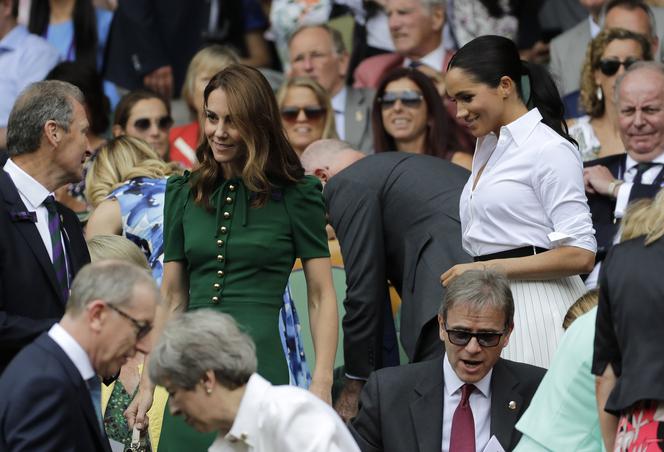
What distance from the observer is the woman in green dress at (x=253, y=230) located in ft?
17.9

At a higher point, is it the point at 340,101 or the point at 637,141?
the point at 637,141

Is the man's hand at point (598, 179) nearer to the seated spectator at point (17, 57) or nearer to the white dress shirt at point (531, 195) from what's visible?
the white dress shirt at point (531, 195)

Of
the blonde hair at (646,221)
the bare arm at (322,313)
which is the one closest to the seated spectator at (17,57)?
the bare arm at (322,313)

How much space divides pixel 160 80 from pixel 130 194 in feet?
11.6

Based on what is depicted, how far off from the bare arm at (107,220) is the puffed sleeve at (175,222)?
1.48m

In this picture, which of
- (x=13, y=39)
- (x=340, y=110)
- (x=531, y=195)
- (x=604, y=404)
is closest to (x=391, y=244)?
(x=531, y=195)

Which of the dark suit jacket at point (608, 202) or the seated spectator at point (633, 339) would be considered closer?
the seated spectator at point (633, 339)

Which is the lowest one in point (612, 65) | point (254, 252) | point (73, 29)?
point (254, 252)

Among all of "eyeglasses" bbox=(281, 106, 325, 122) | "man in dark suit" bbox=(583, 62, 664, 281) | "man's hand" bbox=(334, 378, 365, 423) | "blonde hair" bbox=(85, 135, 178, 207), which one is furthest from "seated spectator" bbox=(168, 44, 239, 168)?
"man's hand" bbox=(334, 378, 365, 423)

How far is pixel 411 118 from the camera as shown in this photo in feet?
26.9

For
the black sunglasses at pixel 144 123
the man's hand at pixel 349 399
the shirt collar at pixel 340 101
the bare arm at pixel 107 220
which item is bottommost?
the man's hand at pixel 349 399

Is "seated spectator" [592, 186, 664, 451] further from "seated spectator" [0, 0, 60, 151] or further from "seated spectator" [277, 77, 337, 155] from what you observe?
"seated spectator" [0, 0, 60, 151]

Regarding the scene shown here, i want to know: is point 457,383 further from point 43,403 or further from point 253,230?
→ point 43,403

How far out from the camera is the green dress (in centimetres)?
549
